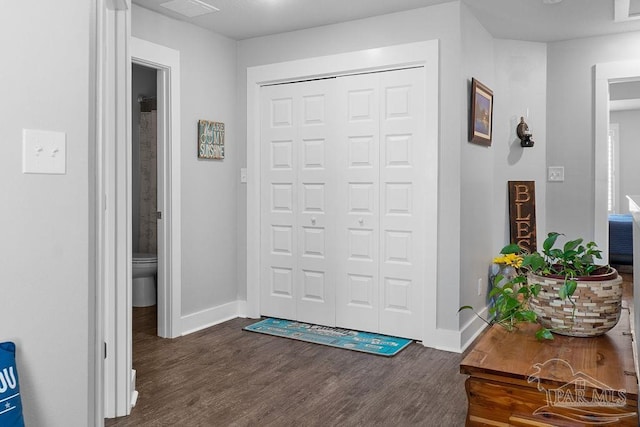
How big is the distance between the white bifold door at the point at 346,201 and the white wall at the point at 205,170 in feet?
0.96

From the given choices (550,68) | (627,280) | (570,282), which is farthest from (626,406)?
(627,280)

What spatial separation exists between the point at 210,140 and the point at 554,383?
11.4 feet

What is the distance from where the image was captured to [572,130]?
4668 mm

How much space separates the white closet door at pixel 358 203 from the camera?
3941mm

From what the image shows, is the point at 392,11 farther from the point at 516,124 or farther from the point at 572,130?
the point at 572,130

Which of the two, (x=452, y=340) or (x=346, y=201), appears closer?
(x=452, y=340)

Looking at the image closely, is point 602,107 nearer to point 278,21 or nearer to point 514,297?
point 278,21

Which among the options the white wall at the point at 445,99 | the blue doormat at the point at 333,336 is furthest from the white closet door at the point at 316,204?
the white wall at the point at 445,99

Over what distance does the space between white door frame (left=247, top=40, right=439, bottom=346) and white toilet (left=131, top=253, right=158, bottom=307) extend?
1033mm

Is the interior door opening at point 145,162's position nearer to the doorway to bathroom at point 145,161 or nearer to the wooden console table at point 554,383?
the doorway to bathroom at point 145,161

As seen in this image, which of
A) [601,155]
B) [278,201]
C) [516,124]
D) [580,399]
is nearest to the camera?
[580,399]

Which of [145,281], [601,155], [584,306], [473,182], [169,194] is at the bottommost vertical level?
[145,281]

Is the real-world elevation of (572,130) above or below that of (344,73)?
below

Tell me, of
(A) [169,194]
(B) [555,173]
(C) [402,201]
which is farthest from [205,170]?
(B) [555,173]
